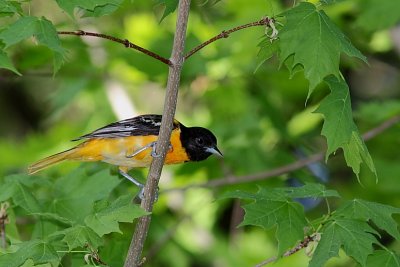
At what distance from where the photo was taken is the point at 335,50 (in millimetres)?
3523

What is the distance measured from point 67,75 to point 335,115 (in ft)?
14.2

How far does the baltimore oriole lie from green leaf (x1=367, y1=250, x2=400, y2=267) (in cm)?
191

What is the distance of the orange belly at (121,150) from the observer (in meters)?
5.39

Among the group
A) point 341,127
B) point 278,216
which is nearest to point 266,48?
point 341,127

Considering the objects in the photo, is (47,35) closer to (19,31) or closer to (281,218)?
(19,31)

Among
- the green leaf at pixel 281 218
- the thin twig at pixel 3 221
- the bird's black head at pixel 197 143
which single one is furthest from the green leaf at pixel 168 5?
the bird's black head at pixel 197 143

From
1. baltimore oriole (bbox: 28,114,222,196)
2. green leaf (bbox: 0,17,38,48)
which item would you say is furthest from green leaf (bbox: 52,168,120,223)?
green leaf (bbox: 0,17,38,48)

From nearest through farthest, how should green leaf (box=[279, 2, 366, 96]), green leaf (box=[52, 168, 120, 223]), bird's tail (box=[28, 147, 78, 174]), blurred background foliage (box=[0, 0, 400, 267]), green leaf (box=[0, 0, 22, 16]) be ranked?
green leaf (box=[279, 2, 366, 96]) < green leaf (box=[0, 0, 22, 16]) < green leaf (box=[52, 168, 120, 223]) < bird's tail (box=[28, 147, 78, 174]) < blurred background foliage (box=[0, 0, 400, 267])

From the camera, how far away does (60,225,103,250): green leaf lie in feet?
11.5

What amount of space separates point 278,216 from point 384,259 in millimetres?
540

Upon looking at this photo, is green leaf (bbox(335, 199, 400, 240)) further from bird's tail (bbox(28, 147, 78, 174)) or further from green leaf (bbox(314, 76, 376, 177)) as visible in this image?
bird's tail (bbox(28, 147, 78, 174))

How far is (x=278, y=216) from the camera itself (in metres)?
3.76

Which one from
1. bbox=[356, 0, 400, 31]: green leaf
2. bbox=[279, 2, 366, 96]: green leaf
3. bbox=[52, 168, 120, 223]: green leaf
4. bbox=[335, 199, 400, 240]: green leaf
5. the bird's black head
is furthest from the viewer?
bbox=[356, 0, 400, 31]: green leaf

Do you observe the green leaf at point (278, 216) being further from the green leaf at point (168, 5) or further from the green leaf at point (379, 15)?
the green leaf at point (379, 15)
